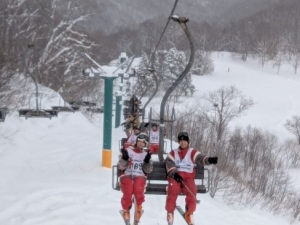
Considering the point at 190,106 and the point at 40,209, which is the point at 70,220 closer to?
the point at 40,209

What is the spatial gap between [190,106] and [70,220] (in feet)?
151

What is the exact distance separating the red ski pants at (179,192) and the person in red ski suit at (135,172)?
15.8 inches

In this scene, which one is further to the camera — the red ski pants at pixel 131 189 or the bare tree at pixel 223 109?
the bare tree at pixel 223 109

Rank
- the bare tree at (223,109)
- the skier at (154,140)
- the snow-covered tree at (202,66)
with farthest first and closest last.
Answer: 1. the snow-covered tree at (202,66)
2. the bare tree at (223,109)
3. the skier at (154,140)

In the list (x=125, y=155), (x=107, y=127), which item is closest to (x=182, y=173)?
(x=125, y=155)

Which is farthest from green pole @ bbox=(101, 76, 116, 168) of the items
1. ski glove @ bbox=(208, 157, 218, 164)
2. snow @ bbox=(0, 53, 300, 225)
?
ski glove @ bbox=(208, 157, 218, 164)

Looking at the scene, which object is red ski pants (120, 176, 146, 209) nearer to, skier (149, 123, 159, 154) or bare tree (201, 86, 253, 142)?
skier (149, 123, 159, 154)

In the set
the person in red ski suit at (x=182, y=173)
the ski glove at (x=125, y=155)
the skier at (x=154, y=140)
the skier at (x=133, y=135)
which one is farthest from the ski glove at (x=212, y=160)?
the skier at (x=154, y=140)

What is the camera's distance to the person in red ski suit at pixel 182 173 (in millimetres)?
6590

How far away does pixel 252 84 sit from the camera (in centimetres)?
7075

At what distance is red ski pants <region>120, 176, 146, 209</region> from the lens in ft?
21.8

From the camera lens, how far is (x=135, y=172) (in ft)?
22.5

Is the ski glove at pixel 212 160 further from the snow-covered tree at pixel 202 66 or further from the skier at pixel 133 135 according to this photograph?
the snow-covered tree at pixel 202 66

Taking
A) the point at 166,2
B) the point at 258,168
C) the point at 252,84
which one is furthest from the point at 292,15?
the point at 258,168
